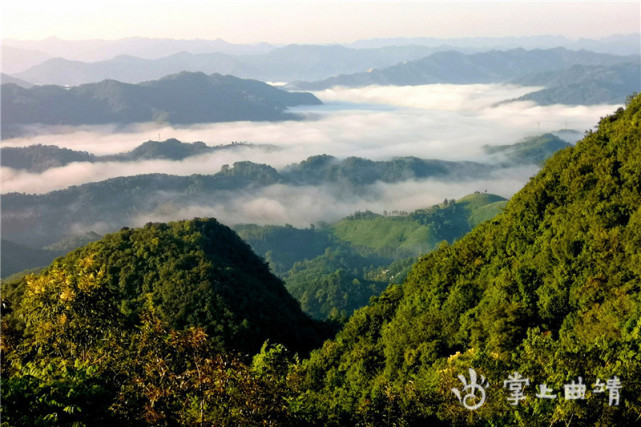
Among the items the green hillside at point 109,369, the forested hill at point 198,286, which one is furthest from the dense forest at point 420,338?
the forested hill at point 198,286

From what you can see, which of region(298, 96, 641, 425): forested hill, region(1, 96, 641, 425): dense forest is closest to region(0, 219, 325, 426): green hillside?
region(1, 96, 641, 425): dense forest

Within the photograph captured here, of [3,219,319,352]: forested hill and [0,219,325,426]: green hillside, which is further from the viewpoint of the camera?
[3,219,319,352]: forested hill

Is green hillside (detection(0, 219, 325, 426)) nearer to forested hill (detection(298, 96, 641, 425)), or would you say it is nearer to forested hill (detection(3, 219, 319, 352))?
forested hill (detection(298, 96, 641, 425))

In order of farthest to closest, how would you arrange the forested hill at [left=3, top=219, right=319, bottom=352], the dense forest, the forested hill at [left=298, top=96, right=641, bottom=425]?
1. the forested hill at [left=3, top=219, right=319, bottom=352]
2. the forested hill at [left=298, top=96, right=641, bottom=425]
3. the dense forest

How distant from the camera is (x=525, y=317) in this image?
29.8 m

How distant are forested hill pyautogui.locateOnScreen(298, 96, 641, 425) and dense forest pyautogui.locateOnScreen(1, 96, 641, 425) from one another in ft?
0.27

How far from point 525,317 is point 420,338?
6227 mm

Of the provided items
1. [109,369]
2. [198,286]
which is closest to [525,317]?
[109,369]

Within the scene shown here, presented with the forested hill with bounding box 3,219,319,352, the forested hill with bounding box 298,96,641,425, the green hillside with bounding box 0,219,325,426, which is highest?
the green hillside with bounding box 0,219,325,426

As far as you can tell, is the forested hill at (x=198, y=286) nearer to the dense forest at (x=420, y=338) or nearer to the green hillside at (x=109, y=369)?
the dense forest at (x=420, y=338)

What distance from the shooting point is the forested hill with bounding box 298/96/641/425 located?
68.3 feet

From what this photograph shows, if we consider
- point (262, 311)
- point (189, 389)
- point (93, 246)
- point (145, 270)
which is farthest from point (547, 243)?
point (93, 246)

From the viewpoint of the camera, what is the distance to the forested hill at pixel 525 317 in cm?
2081

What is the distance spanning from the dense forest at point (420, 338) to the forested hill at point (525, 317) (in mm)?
82
